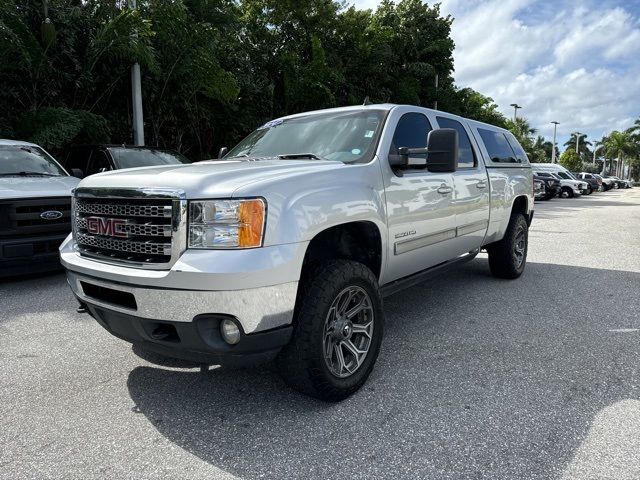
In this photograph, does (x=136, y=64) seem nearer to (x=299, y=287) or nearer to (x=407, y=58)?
(x=299, y=287)

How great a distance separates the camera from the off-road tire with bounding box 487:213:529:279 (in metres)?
5.75

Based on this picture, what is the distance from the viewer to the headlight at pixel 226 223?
2.43 m

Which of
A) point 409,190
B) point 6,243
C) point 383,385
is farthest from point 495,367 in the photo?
point 6,243

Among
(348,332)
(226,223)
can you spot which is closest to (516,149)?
(348,332)

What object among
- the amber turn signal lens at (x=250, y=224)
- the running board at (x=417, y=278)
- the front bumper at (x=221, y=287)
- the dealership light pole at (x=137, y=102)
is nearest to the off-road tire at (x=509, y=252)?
the running board at (x=417, y=278)

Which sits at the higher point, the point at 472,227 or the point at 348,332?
the point at 472,227

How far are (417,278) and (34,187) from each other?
465 cm

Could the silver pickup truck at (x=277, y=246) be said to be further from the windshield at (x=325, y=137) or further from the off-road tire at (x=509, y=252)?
the off-road tire at (x=509, y=252)

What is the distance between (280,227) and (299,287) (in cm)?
45

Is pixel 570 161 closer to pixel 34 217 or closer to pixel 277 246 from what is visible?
pixel 34 217

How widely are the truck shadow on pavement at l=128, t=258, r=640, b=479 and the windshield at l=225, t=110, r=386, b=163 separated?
1542 mm

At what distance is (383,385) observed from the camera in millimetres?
3107

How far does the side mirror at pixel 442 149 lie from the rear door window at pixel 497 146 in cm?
211

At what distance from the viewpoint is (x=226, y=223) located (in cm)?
243
